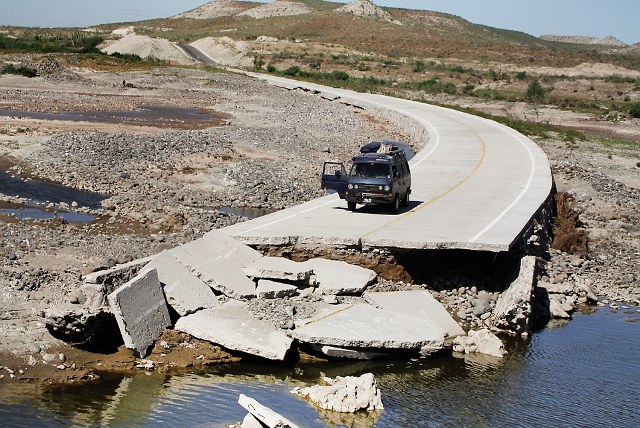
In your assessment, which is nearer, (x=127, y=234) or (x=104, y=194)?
(x=127, y=234)

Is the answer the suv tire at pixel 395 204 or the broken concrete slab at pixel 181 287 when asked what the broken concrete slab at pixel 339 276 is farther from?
the suv tire at pixel 395 204

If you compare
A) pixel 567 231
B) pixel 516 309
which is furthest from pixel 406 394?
pixel 567 231

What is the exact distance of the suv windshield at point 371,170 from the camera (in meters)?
25.9

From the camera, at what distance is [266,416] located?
12422mm

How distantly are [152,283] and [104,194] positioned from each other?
13770 mm

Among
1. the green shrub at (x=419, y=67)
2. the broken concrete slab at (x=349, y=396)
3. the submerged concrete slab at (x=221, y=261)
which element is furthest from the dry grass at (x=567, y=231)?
the green shrub at (x=419, y=67)

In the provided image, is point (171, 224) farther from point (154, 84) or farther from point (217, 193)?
point (154, 84)

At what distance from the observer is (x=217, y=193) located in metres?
31.6

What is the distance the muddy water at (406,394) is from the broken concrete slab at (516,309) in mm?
853

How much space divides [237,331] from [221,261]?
288cm

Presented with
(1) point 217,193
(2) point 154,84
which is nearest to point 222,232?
(1) point 217,193

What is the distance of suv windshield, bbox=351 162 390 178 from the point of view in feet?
84.8

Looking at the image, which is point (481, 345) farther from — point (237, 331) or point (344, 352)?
point (237, 331)

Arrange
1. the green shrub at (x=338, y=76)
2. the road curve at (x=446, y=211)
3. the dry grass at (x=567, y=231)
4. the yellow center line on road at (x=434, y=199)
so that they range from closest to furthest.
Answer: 1. the road curve at (x=446, y=211)
2. the yellow center line on road at (x=434, y=199)
3. the dry grass at (x=567, y=231)
4. the green shrub at (x=338, y=76)
